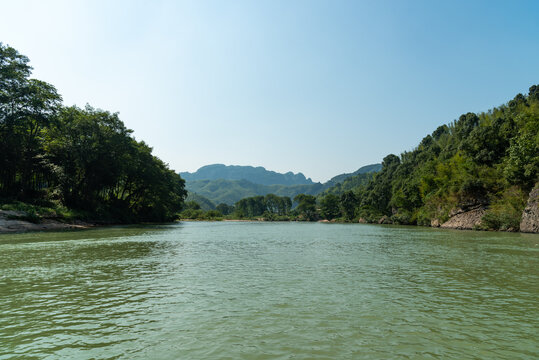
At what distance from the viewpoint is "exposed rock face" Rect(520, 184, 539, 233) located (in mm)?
45094

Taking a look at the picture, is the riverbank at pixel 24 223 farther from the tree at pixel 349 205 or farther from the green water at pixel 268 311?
the tree at pixel 349 205

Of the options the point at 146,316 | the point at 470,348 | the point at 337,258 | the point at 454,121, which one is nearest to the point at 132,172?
the point at 337,258

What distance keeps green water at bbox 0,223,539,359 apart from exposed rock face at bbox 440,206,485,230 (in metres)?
48.2

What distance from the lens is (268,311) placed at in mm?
9656

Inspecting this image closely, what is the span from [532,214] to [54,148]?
8193 cm

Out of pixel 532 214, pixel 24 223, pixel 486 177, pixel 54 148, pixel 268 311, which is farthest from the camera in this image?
pixel 486 177

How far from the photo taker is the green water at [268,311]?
6922 mm

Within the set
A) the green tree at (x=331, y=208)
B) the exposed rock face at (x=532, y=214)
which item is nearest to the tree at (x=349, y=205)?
the green tree at (x=331, y=208)

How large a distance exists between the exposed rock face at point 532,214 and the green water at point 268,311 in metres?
36.0

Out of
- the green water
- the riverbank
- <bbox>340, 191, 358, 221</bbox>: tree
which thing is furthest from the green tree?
the green water

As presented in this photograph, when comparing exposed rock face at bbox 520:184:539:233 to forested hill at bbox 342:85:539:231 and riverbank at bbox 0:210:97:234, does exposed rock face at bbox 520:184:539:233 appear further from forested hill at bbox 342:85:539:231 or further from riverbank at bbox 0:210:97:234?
riverbank at bbox 0:210:97:234

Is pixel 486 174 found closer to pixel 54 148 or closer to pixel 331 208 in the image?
pixel 54 148

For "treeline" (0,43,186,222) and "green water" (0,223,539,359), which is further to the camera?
"treeline" (0,43,186,222)

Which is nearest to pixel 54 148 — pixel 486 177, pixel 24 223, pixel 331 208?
pixel 24 223
